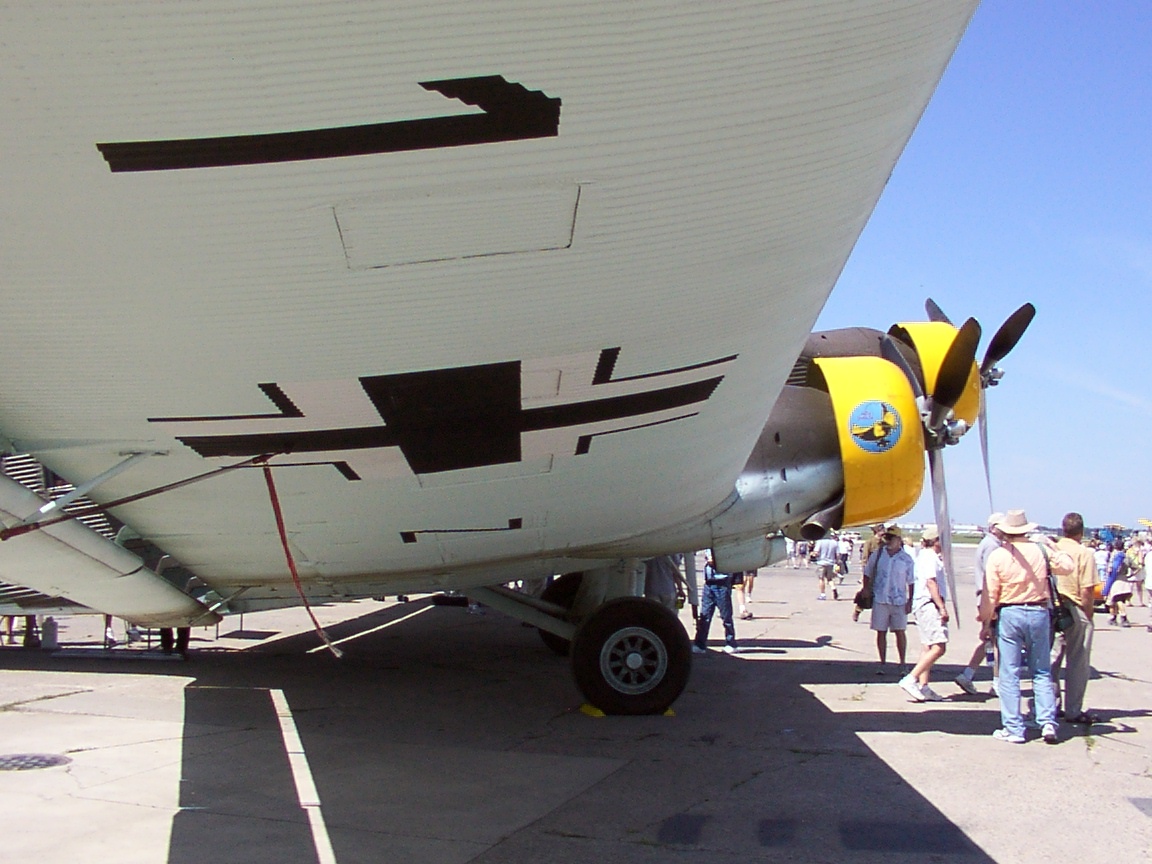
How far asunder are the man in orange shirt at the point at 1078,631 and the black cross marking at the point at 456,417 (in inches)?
174

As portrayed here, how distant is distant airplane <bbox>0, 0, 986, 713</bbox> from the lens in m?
2.09

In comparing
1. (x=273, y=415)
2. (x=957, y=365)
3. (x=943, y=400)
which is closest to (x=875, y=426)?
(x=943, y=400)

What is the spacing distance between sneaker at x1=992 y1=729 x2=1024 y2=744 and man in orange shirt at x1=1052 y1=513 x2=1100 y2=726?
0.77 metres

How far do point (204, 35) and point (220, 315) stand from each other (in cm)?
110

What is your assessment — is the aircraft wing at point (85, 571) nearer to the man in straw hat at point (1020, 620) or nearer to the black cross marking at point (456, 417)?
the black cross marking at point (456, 417)

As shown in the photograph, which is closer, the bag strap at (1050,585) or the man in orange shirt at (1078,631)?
the bag strap at (1050,585)

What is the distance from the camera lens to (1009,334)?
8453mm

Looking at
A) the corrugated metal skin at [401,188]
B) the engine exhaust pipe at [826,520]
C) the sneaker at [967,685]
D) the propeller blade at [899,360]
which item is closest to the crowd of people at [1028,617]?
the sneaker at [967,685]

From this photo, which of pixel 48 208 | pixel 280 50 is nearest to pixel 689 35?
pixel 280 50

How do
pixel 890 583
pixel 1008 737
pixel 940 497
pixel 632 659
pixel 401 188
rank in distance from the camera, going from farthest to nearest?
pixel 890 583 < pixel 940 497 < pixel 632 659 < pixel 1008 737 < pixel 401 188

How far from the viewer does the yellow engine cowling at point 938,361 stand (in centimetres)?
842

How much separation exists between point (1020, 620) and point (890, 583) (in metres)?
2.92

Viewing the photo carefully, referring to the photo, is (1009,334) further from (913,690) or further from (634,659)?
(634,659)

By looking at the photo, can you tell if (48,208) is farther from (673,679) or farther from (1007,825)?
(673,679)
